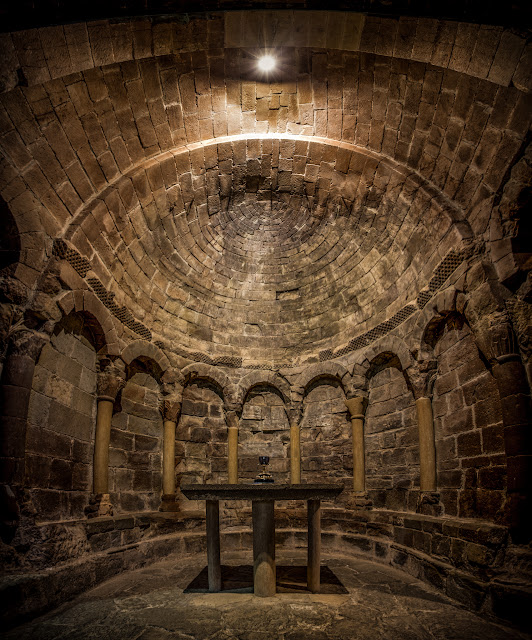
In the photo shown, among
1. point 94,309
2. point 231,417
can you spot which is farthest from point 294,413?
point 94,309

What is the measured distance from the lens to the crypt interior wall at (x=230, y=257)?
12.6 ft

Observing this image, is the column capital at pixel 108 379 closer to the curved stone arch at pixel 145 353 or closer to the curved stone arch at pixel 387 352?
the curved stone arch at pixel 145 353

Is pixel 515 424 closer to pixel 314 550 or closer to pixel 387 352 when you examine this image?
pixel 314 550

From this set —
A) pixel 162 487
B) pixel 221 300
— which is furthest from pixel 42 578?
pixel 221 300

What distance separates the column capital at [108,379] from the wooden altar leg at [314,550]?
2.83m

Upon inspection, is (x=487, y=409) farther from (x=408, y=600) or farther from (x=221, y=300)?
(x=221, y=300)

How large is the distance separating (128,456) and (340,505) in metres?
3.41

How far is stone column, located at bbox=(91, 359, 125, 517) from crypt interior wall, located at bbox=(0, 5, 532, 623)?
0.02 meters

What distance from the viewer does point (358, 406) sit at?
6680mm

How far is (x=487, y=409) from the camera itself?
423 centimetres

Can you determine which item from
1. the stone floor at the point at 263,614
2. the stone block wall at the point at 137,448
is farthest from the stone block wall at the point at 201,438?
the stone floor at the point at 263,614

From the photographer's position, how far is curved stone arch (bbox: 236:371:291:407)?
7480mm

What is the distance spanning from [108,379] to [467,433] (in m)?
4.32

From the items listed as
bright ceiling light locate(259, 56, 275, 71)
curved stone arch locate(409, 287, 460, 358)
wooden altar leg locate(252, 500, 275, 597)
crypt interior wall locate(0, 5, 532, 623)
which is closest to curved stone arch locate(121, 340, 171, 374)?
crypt interior wall locate(0, 5, 532, 623)
